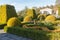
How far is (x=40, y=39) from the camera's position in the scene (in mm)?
9688

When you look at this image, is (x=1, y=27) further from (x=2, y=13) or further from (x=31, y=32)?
(x=31, y=32)

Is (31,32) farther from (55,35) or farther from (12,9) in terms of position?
(12,9)

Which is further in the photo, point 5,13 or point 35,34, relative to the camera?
point 5,13

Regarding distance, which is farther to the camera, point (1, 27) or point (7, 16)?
point (7, 16)

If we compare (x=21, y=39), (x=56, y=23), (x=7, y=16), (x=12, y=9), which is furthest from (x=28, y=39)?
(x=12, y=9)

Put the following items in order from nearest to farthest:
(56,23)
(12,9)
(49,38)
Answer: (49,38), (56,23), (12,9)

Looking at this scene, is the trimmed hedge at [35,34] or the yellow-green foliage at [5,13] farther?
the yellow-green foliage at [5,13]

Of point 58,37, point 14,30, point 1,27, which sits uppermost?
point 58,37

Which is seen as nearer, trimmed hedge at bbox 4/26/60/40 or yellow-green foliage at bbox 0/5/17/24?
trimmed hedge at bbox 4/26/60/40

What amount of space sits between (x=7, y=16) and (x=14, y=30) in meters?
10.3


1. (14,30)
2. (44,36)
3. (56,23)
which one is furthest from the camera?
(56,23)

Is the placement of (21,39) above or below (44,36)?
below

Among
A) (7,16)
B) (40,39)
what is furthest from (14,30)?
(7,16)

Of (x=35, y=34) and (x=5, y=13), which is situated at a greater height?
(x=35, y=34)
